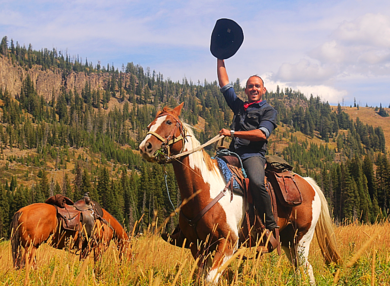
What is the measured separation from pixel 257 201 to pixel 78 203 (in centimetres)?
597

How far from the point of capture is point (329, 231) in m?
6.03

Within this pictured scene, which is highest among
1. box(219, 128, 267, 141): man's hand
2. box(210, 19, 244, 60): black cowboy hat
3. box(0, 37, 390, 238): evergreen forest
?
box(210, 19, 244, 60): black cowboy hat

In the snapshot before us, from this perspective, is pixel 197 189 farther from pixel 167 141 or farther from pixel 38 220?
pixel 38 220

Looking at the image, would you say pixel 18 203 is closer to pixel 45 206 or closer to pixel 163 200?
pixel 163 200

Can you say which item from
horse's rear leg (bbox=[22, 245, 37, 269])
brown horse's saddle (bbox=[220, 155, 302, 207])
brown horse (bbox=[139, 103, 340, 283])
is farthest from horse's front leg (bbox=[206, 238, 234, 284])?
horse's rear leg (bbox=[22, 245, 37, 269])

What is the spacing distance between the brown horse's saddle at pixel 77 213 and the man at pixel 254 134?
4.94 metres

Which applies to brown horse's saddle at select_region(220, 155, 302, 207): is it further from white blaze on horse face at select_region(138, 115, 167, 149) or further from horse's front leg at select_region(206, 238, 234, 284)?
white blaze on horse face at select_region(138, 115, 167, 149)

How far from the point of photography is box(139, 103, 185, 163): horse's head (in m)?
4.08

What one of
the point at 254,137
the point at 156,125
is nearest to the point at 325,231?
the point at 254,137

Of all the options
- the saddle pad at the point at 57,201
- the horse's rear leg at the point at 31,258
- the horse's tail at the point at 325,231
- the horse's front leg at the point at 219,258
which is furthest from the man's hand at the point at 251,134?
the saddle pad at the point at 57,201

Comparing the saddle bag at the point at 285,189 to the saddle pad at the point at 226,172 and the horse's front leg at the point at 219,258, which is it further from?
the horse's front leg at the point at 219,258

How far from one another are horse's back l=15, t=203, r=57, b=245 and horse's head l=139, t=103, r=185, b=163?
4.95 m

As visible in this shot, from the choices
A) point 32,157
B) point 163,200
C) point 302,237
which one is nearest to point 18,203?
point 163,200

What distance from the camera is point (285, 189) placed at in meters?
5.35
